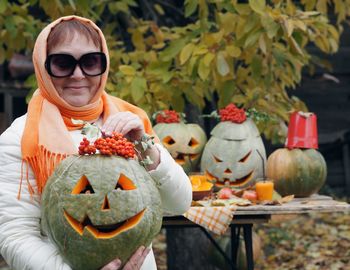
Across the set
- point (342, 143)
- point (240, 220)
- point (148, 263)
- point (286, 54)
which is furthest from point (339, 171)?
point (148, 263)

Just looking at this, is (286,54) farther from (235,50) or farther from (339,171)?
(339,171)

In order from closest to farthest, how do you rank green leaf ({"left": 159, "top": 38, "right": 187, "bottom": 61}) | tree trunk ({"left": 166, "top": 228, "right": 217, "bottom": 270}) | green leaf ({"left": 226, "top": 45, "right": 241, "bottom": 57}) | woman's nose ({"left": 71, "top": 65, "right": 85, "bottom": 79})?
woman's nose ({"left": 71, "top": 65, "right": 85, "bottom": 79})
green leaf ({"left": 226, "top": 45, "right": 241, "bottom": 57})
green leaf ({"left": 159, "top": 38, "right": 187, "bottom": 61})
tree trunk ({"left": 166, "top": 228, "right": 217, "bottom": 270})

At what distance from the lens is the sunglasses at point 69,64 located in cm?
269

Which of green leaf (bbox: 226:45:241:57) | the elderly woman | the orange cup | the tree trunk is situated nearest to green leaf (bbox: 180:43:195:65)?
green leaf (bbox: 226:45:241:57)

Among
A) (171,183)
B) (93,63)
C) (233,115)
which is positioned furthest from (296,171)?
(93,63)

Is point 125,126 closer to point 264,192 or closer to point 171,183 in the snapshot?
point 171,183

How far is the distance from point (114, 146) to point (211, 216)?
67.7 inches

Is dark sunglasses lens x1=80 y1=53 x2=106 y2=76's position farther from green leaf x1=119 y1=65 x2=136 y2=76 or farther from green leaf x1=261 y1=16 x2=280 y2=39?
green leaf x1=119 y1=65 x2=136 y2=76

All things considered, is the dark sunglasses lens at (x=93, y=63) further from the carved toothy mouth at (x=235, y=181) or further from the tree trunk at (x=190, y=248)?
A: the tree trunk at (x=190, y=248)

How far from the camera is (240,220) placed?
433 centimetres

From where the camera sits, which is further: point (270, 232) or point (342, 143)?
point (342, 143)

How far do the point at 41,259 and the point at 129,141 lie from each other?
49 cm

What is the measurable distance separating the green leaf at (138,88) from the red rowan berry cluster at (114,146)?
2.50m

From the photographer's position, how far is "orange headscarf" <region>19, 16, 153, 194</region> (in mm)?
2607
